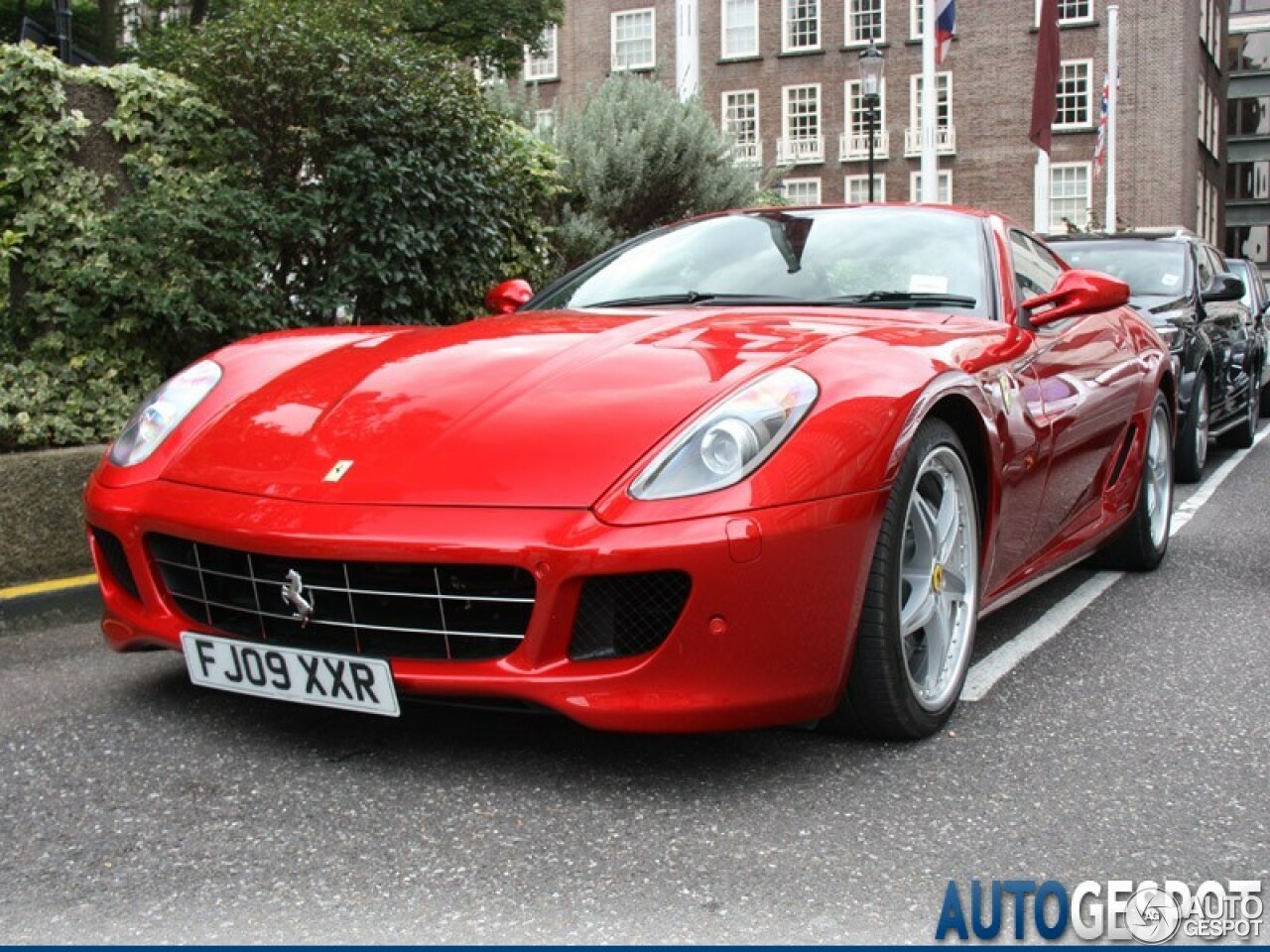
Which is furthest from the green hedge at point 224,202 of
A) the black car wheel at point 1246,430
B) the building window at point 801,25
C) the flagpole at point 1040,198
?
the building window at point 801,25

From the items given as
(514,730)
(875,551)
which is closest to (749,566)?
(875,551)

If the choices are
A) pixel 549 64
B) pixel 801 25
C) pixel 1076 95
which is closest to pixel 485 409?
pixel 1076 95

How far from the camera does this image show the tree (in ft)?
34.8

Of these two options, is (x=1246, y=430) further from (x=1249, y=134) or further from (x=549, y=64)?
(x=1249, y=134)

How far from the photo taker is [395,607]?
9.30 feet

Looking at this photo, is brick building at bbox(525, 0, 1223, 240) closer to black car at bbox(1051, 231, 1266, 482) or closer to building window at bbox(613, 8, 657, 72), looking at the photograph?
building window at bbox(613, 8, 657, 72)

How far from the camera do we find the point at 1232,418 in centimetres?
983

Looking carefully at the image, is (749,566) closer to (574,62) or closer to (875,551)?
(875,551)

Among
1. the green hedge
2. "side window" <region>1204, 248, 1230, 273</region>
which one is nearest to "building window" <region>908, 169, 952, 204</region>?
"side window" <region>1204, 248, 1230, 273</region>

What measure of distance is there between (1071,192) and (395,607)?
40.2 m

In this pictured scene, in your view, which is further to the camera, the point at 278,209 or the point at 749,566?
the point at 278,209

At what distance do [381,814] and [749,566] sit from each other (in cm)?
86

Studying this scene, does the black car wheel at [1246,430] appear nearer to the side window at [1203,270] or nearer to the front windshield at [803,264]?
the side window at [1203,270]

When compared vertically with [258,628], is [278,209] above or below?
above
